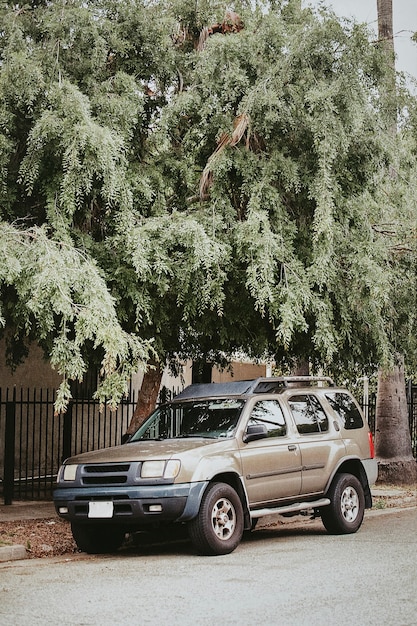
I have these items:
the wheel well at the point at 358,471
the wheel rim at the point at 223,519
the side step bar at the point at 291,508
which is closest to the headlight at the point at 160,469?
the wheel rim at the point at 223,519

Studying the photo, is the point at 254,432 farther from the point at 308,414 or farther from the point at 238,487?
the point at 308,414

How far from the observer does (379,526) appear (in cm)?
1341

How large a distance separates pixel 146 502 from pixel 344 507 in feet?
10.9

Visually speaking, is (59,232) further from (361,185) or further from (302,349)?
(302,349)

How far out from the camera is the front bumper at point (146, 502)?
395 inches

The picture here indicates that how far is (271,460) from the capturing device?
11.3m

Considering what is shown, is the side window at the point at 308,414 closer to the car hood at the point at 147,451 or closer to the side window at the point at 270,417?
the side window at the point at 270,417

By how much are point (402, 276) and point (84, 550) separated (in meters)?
6.22

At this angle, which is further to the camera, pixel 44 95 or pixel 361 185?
pixel 361 185

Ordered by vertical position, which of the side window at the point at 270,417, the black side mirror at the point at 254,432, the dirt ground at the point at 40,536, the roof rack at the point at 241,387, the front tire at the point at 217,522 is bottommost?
the dirt ground at the point at 40,536

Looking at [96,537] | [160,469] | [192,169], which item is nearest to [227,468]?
[160,469]

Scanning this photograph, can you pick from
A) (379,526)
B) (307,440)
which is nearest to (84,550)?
(307,440)

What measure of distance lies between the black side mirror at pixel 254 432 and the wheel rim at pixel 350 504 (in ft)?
6.28

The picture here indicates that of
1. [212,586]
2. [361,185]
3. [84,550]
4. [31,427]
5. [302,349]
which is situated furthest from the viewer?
[31,427]
